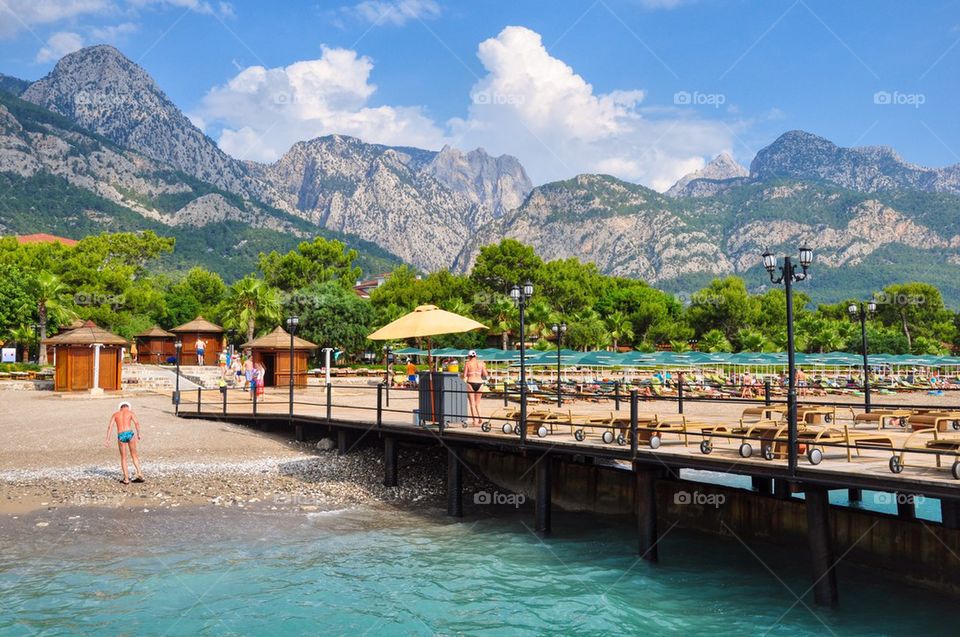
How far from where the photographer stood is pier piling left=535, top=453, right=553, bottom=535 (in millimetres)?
14516

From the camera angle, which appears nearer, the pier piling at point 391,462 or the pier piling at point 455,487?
the pier piling at point 455,487

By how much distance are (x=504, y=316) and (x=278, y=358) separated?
26.7 meters

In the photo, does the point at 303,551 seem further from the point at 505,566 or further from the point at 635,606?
the point at 635,606

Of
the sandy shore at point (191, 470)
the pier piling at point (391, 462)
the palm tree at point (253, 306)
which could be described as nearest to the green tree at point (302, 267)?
the palm tree at point (253, 306)

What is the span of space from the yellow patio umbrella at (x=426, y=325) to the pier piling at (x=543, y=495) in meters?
4.07

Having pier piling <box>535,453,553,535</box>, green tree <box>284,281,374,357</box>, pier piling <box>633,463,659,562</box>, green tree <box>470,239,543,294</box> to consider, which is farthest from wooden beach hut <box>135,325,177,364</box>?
pier piling <box>633,463,659,562</box>

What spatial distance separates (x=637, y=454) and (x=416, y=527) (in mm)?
5380

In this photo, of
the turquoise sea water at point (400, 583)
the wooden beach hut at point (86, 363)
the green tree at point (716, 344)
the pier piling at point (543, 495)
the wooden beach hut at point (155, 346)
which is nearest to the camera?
the turquoise sea water at point (400, 583)

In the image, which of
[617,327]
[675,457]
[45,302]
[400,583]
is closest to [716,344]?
[617,327]

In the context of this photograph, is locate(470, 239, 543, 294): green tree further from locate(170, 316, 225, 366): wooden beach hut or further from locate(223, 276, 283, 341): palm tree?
locate(170, 316, 225, 366): wooden beach hut

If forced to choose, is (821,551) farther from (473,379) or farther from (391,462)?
(391,462)

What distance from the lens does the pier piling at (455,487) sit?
15969mm

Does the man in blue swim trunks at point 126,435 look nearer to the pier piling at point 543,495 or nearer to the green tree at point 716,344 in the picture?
the pier piling at point 543,495

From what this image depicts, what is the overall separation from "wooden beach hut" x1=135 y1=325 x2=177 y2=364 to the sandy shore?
27.3 m
